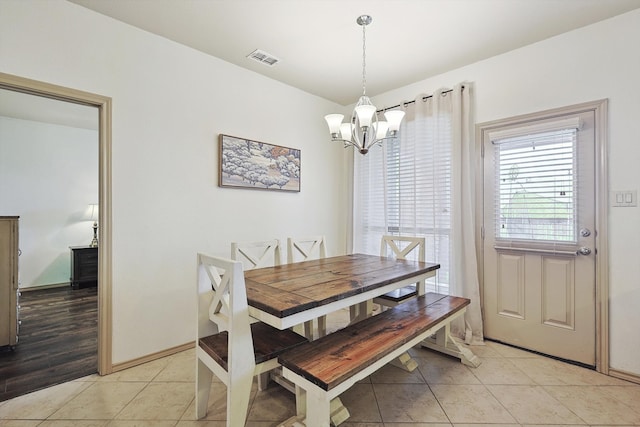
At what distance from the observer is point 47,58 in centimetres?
194

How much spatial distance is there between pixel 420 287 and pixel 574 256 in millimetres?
1237

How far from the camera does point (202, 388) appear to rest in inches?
67.1

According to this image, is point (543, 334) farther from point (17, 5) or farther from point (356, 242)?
point (17, 5)

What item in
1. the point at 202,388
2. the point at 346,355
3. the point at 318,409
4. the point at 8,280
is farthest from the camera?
the point at 8,280

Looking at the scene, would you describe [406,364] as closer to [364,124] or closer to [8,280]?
[364,124]

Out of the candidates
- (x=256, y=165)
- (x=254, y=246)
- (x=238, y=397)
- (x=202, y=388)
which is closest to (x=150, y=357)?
(x=202, y=388)

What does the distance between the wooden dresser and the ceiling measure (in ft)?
6.41

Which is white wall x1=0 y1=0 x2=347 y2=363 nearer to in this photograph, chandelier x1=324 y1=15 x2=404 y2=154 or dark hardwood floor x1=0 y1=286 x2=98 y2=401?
dark hardwood floor x1=0 y1=286 x2=98 y2=401

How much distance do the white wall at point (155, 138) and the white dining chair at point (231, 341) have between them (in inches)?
37.7

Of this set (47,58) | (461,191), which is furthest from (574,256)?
(47,58)

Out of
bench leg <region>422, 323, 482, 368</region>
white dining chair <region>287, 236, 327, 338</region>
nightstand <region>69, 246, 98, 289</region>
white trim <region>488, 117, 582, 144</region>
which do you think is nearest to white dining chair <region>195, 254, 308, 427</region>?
white dining chair <region>287, 236, 327, 338</region>

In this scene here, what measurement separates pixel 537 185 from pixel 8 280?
4651 millimetres

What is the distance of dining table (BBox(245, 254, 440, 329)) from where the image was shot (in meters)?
1.42

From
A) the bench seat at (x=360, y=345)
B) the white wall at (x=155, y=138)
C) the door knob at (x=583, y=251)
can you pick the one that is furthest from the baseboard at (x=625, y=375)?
the white wall at (x=155, y=138)
